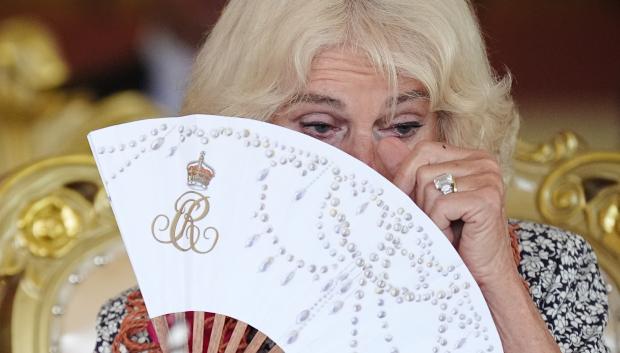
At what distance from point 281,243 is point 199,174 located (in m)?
0.10

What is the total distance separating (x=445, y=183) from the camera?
1.16 metres

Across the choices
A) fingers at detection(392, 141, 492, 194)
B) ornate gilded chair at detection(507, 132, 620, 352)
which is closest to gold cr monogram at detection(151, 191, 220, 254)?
fingers at detection(392, 141, 492, 194)

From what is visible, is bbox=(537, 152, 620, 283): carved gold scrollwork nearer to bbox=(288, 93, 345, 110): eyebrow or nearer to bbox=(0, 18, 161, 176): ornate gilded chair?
bbox=(288, 93, 345, 110): eyebrow

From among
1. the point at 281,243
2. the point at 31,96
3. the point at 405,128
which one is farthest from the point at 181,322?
the point at 31,96

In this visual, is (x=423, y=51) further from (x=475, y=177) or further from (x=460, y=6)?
(x=475, y=177)

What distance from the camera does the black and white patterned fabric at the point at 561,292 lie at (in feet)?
4.60

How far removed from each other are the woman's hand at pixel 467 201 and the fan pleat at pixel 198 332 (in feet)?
0.89

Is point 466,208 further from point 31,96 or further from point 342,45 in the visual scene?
point 31,96

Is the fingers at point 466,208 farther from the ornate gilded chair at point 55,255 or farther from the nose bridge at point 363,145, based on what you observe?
the ornate gilded chair at point 55,255

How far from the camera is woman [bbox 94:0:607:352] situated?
118cm

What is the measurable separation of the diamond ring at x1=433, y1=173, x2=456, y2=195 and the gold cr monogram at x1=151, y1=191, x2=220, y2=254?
0.84ft

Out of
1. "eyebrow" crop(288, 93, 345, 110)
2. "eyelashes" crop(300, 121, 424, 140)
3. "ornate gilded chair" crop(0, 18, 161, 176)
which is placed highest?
"ornate gilded chair" crop(0, 18, 161, 176)

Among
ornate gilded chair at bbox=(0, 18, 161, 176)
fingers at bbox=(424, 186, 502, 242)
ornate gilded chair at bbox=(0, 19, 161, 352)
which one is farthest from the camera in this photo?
ornate gilded chair at bbox=(0, 18, 161, 176)

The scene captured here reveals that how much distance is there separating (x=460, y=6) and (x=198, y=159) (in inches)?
20.6
